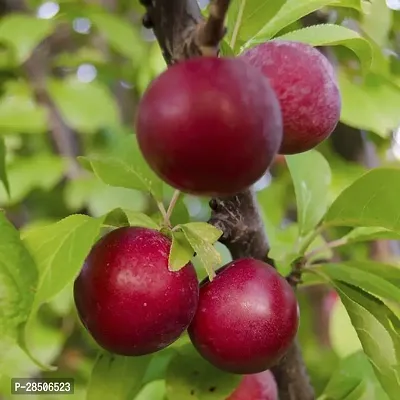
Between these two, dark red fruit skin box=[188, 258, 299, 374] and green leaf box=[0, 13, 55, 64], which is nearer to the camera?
dark red fruit skin box=[188, 258, 299, 374]

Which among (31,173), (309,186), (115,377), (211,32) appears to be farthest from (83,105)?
(211,32)

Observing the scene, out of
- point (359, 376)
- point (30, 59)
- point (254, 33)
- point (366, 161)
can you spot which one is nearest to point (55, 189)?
point (30, 59)

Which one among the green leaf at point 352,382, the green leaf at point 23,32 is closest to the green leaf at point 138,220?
the green leaf at point 352,382

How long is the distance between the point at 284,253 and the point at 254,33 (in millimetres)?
221

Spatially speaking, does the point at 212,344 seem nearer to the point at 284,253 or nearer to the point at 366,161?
the point at 284,253

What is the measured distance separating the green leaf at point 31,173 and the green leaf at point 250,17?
0.85m

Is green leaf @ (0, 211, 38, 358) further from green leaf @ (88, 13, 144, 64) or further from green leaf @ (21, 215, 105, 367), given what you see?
green leaf @ (88, 13, 144, 64)

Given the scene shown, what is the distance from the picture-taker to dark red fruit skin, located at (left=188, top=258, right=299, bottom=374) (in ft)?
1.79

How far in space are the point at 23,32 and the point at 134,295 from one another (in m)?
0.86

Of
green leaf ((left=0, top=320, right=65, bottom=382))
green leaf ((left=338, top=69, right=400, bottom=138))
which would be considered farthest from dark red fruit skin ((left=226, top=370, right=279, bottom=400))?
green leaf ((left=338, top=69, right=400, bottom=138))

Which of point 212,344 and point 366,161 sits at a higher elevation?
point 212,344

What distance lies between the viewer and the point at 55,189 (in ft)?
5.54

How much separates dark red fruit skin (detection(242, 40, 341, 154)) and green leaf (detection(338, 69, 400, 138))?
551mm

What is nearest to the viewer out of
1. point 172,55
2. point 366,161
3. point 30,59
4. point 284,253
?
point 172,55
